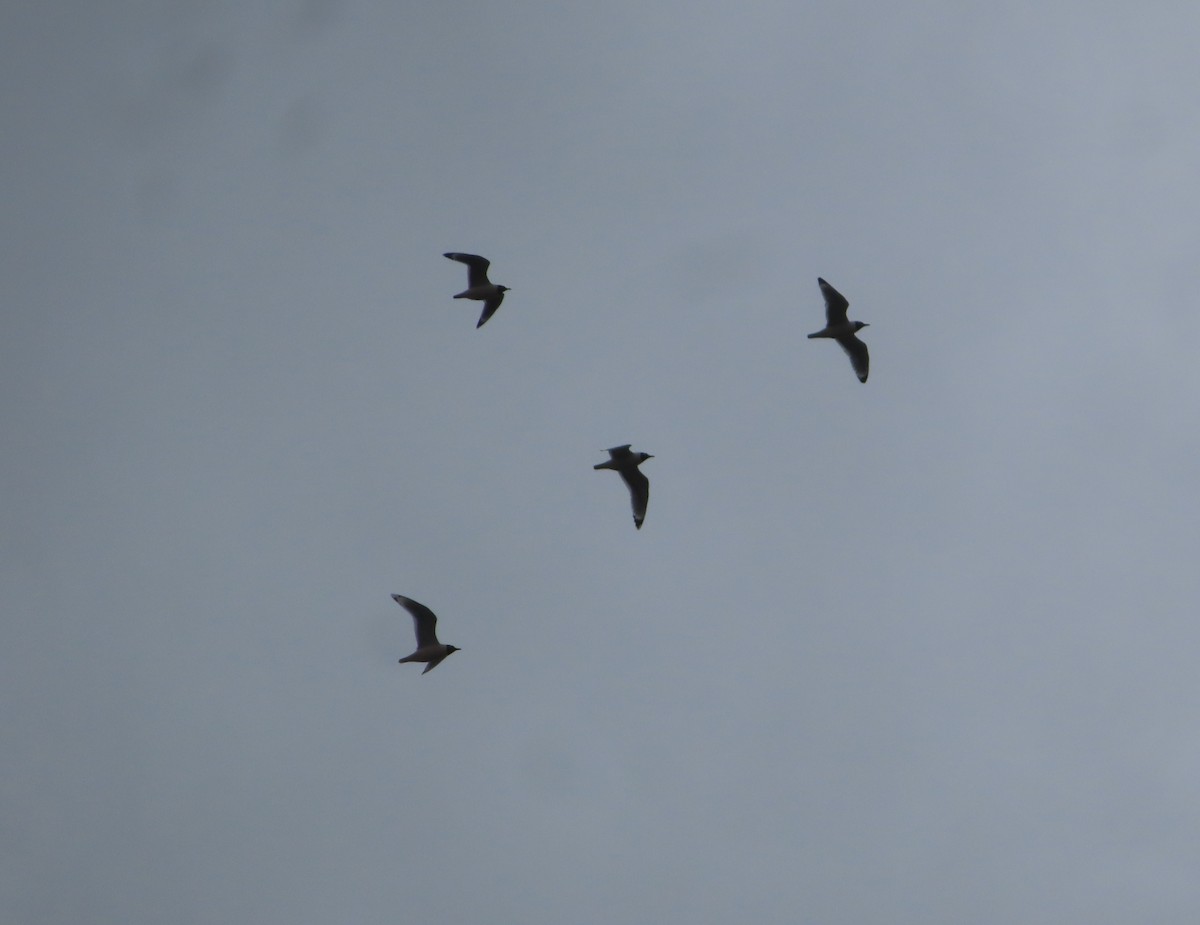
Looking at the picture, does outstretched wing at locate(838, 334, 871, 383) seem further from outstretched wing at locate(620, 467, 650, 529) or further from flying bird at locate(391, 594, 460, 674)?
flying bird at locate(391, 594, 460, 674)

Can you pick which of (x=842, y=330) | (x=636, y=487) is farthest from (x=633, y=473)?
(x=842, y=330)

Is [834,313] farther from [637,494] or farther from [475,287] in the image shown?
[475,287]

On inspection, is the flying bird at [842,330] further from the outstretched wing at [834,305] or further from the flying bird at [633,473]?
the flying bird at [633,473]

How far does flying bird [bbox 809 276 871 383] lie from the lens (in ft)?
143

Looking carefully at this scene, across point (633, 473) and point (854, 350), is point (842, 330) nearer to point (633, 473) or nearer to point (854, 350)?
point (854, 350)

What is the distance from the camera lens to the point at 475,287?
46875mm

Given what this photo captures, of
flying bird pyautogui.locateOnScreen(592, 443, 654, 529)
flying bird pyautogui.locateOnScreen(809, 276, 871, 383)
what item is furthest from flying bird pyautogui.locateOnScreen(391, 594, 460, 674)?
flying bird pyautogui.locateOnScreen(809, 276, 871, 383)

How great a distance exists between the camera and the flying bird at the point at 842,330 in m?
43.4

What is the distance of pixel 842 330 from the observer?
4397cm

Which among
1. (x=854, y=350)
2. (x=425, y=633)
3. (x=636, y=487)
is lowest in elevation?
(x=425, y=633)

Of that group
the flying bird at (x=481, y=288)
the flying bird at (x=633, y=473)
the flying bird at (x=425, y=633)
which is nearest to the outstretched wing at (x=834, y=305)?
the flying bird at (x=633, y=473)

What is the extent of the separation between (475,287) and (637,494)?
927 centimetres

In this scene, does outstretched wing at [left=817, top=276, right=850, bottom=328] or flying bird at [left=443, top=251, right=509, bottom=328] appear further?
flying bird at [left=443, top=251, right=509, bottom=328]

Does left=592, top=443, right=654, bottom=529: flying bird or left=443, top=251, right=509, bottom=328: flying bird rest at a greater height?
left=443, top=251, right=509, bottom=328: flying bird
